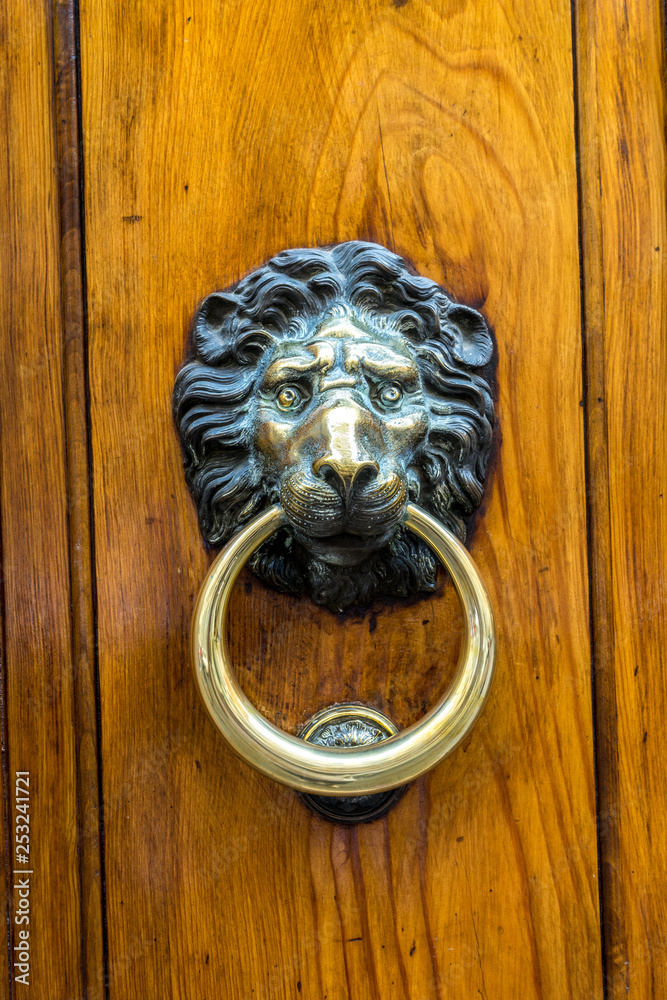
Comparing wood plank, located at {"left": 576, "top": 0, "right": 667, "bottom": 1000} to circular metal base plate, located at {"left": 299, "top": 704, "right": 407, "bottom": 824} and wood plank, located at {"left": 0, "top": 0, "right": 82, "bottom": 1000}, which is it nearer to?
circular metal base plate, located at {"left": 299, "top": 704, "right": 407, "bottom": 824}

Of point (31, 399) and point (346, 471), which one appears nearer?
point (346, 471)

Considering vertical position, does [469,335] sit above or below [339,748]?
above

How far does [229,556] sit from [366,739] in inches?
6.1

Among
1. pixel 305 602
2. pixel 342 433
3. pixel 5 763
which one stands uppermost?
pixel 342 433

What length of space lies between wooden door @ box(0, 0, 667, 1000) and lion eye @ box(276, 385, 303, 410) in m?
0.09

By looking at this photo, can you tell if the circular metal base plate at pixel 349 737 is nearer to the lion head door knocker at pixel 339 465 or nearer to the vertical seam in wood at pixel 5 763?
the lion head door knocker at pixel 339 465

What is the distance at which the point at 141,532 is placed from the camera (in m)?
0.51

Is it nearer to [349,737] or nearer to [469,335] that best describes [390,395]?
[469,335]

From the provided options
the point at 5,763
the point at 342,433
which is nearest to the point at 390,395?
the point at 342,433

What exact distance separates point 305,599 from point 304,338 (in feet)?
0.56

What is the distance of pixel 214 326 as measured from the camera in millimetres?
503

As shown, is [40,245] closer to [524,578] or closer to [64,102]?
[64,102]

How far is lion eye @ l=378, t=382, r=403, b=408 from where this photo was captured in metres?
0.46

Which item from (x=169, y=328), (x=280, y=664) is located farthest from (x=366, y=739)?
(x=169, y=328)
